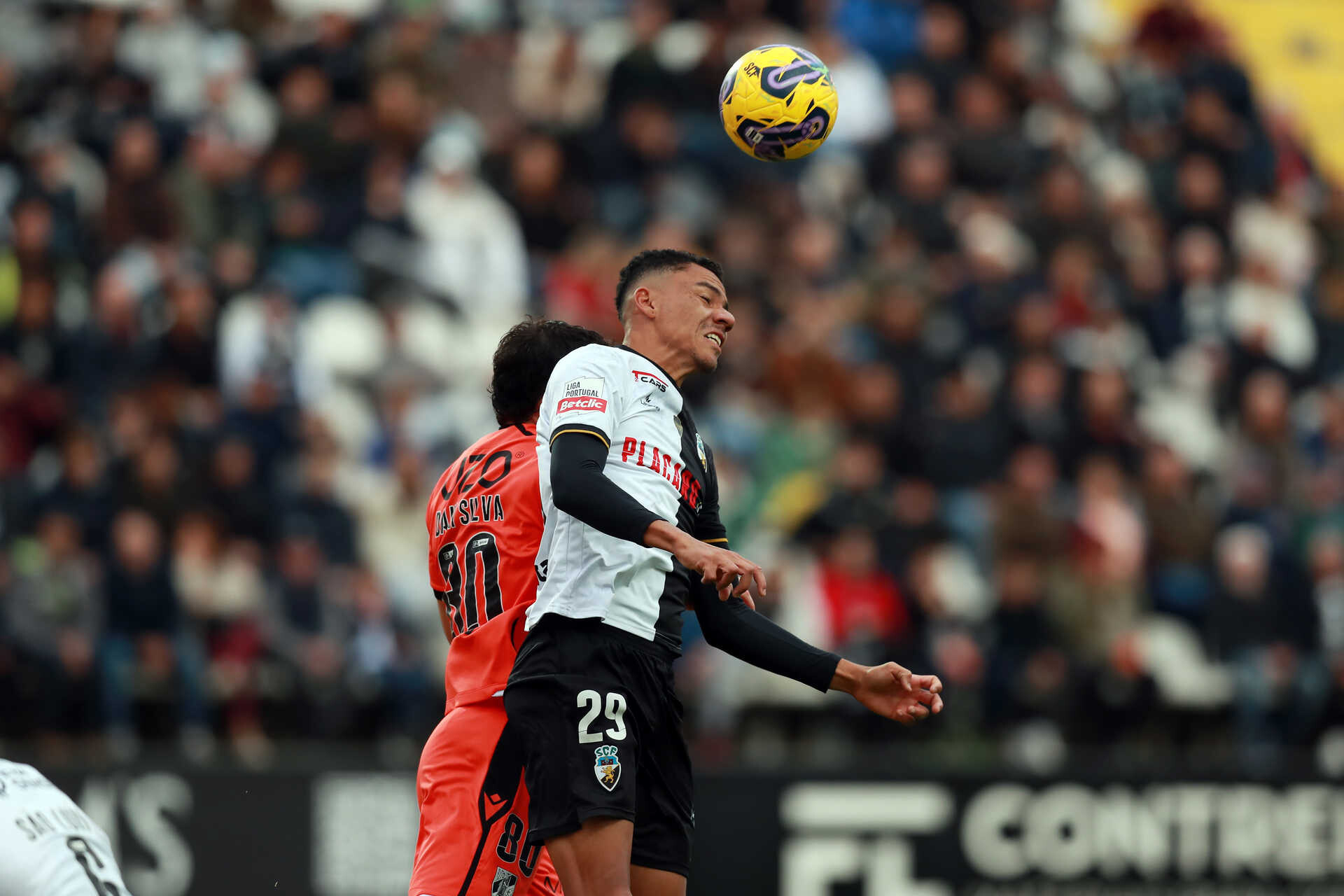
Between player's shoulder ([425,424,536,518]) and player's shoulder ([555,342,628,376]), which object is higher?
player's shoulder ([555,342,628,376])

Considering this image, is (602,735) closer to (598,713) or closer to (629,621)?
(598,713)

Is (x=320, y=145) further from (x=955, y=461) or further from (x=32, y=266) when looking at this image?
(x=955, y=461)

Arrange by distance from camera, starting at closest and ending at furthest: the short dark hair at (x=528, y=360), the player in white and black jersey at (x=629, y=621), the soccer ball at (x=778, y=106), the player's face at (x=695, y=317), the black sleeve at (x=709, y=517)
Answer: the player in white and black jersey at (x=629, y=621) < the player's face at (x=695, y=317) < the black sleeve at (x=709, y=517) < the short dark hair at (x=528, y=360) < the soccer ball at (x=778, y=106)

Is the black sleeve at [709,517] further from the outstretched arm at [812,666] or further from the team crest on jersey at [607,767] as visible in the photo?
the team crest on jersey at [607,767]

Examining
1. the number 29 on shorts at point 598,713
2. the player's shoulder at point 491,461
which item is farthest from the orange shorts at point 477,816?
the player's shoulder at point 491,461

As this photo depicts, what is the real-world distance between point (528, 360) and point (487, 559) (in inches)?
31.1

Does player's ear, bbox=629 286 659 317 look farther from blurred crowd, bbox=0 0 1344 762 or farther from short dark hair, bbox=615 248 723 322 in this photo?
blurred crowd, bbox=0 0 1344 762

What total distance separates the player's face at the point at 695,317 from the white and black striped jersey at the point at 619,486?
0.50 ft

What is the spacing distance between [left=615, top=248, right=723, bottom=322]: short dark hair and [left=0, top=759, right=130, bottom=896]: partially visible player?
252cm

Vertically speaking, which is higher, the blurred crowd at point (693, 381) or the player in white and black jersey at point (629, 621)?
the blurred crowd at point (693, 381)

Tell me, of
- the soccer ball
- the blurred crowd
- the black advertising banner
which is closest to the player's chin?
the soccer ball

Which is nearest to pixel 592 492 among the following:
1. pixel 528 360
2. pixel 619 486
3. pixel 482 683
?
pixel 619 486

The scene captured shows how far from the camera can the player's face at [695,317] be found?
21.7 ft

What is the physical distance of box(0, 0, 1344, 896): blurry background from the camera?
12.2 m
